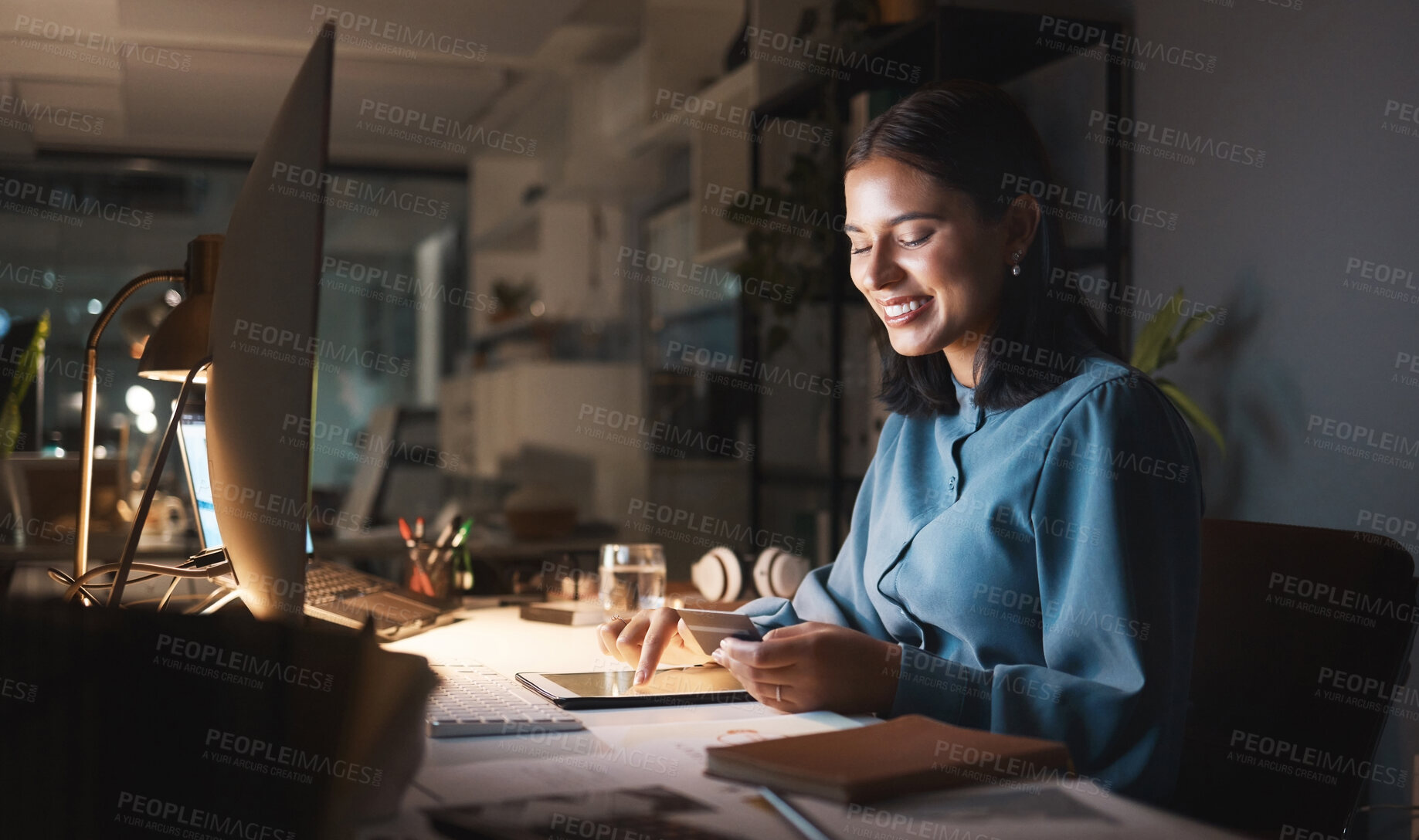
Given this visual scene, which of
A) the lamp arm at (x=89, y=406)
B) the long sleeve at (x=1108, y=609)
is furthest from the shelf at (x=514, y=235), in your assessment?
the long sleeve at (x=1108, y=609)

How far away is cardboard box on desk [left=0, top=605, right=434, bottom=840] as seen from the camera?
630 mm

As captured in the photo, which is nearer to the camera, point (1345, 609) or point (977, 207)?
point (1345, 609)

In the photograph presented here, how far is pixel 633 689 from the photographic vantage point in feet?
3.97

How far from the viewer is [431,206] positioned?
662cm

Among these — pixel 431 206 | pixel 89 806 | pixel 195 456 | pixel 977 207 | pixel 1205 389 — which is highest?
pixel 431 206

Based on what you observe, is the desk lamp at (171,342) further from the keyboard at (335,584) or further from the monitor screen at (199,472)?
the keyboard at (335,584)

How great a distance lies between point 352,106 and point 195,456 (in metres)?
3.70

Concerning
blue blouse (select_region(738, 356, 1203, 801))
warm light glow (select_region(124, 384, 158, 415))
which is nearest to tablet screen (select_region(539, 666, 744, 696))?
blue blouse (select_region(738, 356, 1203, 801))

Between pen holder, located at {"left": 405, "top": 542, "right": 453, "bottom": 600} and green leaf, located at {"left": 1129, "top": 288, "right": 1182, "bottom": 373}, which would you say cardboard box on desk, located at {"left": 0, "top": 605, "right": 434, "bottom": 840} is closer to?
pen holder, located at {"left": 405, "top": 542, "right": 453, "bottom": 600}

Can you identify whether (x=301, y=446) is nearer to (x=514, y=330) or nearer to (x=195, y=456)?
(x=195, y=456)

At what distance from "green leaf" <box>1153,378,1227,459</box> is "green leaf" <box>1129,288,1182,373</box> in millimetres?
38

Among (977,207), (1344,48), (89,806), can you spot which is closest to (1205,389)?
(1344,48)

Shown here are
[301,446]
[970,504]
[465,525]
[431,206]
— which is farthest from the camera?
[431,206]

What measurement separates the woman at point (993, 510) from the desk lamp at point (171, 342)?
59 centimetres
